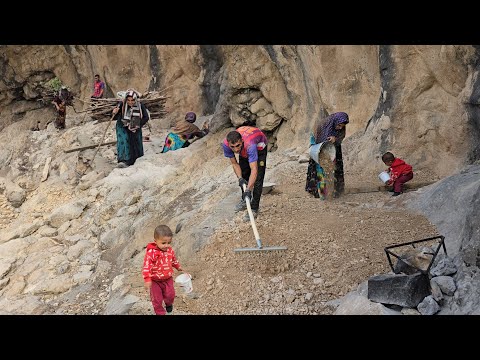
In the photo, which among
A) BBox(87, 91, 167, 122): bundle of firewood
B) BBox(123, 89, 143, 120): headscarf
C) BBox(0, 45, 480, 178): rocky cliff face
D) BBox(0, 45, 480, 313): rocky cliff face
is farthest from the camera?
BBox(87, 91, 167, 122): bundle of firewood

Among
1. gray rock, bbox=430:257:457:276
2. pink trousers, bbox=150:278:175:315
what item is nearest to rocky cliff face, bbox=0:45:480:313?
gray rock, bbox=430:257:457:276

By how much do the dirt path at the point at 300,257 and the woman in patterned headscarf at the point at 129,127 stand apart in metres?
4.88

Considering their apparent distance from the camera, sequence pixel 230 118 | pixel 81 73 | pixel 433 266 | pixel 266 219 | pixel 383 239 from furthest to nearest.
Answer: pixel 81 73
pixel 230 118
pixel 266 219
pixel 383 239
pixel 433 266

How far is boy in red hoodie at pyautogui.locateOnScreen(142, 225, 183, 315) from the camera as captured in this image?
3.68m

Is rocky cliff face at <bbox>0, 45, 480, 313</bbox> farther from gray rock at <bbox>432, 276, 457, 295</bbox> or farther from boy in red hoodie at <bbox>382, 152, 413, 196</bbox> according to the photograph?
boy in red hoodie at <bbox>382, 152, 413, 196</bbox>

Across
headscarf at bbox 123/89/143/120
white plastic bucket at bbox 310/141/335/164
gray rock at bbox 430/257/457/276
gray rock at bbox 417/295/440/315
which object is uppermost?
headscarf at bbox 123/89/143/120

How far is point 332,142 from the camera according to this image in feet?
19.8

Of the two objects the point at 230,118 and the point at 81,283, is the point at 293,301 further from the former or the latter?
the point at 230,118

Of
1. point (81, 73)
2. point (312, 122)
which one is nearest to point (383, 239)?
point (312, 122)

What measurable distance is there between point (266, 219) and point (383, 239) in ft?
4.50

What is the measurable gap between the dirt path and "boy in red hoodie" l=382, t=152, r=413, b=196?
23 cm

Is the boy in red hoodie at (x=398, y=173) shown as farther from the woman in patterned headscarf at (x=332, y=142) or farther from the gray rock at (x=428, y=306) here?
the gray rock at (x=428, y=306)

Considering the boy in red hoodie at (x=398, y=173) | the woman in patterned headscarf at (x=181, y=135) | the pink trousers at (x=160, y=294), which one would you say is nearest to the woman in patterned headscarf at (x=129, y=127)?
the woman in patterned headscarf at (x=181, y=135)

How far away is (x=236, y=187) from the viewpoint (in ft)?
23.7
